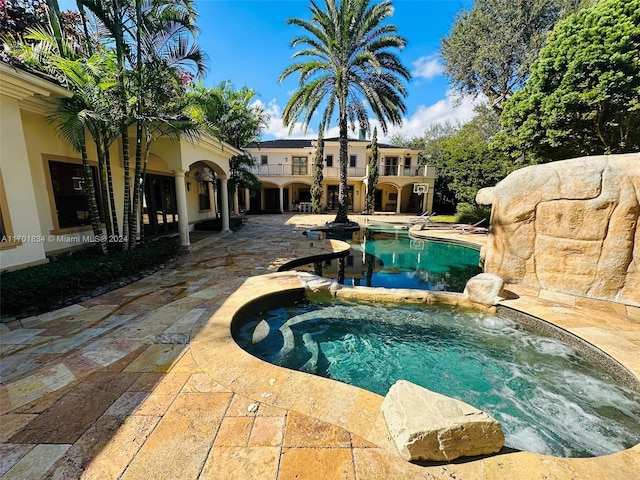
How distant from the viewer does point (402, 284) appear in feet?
22.6

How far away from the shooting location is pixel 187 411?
2.21 m

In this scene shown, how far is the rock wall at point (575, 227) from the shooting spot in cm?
434

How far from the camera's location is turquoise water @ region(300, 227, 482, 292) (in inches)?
278

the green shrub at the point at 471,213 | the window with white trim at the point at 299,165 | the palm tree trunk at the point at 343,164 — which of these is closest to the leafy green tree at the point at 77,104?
the palm tree trunk at the point at 343,164

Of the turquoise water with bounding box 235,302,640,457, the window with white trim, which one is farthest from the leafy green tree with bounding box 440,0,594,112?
the turquoise water with bounding box 235,302,640,457

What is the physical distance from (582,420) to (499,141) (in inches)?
541

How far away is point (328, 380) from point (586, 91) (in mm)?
13106

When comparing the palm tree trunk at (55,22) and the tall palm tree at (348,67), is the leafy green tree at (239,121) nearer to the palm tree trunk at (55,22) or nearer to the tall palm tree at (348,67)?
the tall palm tree at (348,67)

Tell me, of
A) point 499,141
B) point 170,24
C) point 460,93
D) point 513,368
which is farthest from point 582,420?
point 460,93

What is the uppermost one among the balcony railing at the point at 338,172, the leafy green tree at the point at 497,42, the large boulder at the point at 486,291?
the leafy green tree at the point at 497,42

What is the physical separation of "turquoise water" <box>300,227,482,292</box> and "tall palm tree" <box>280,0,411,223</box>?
18.2 ft

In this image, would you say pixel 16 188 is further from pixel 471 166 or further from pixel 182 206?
pixel 471 166

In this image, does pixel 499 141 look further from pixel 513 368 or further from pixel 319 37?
pixel 513 368

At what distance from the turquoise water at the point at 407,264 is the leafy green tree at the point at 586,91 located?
5.83 metres
